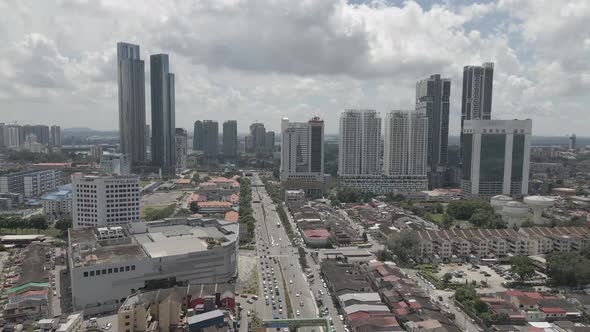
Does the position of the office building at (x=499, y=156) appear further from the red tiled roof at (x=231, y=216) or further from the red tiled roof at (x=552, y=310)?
the red tiled roof at (x=552, y=310)

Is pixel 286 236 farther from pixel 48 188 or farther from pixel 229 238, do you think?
pixel 48 188

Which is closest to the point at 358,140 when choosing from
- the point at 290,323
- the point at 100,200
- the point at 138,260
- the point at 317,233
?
the point at 317,233

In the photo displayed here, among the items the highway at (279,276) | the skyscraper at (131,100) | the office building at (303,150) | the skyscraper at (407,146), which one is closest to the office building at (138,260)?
the highway at (279,276)

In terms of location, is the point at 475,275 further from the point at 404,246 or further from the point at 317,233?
the point at 317,233

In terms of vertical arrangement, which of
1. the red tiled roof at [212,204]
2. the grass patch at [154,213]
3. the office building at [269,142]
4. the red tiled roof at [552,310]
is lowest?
the red tiled roof at [552,310]

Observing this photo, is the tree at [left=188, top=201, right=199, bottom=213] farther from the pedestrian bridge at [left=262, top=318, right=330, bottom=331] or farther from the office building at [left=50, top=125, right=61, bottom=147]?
the office building at [left=50, top=125, right=61, bottom=147]

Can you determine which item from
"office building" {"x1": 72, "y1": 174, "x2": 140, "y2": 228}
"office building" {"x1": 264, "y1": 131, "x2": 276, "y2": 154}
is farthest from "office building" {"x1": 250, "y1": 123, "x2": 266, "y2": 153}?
"office building" {"x1": 72, "y1": 174, "x2": 140, "y2": 228}
